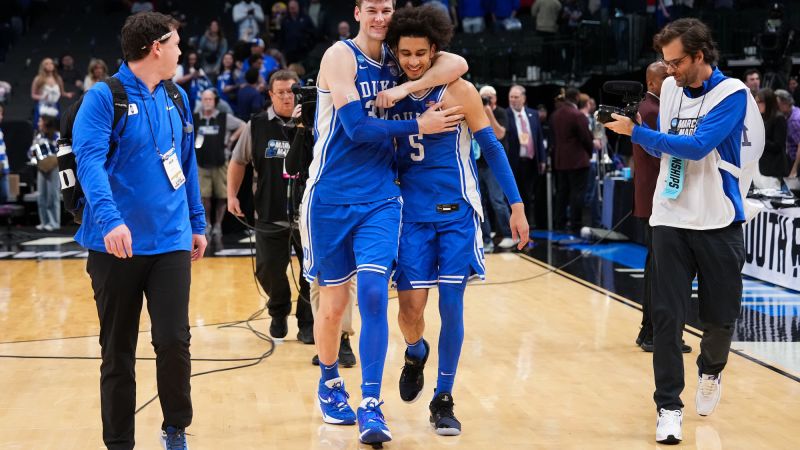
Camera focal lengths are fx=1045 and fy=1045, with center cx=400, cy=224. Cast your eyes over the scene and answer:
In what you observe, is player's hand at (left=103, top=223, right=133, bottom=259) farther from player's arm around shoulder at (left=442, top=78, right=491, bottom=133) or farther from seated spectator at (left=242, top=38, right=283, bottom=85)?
seated spectator at (left=242, top=38, right=283, bottom=85)

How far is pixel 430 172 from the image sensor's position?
462 centimetres

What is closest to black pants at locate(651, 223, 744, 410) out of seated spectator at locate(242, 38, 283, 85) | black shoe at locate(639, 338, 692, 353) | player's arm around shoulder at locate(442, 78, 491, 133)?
player's arm around shoulder at locate(442, 78, 491, 133)

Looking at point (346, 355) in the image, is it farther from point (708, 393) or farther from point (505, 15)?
point (505, 15)

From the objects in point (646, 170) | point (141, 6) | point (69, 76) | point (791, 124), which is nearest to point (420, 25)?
point (646, 170)

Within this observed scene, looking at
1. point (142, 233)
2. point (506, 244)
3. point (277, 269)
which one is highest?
point (142, 233)

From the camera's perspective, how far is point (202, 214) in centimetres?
438

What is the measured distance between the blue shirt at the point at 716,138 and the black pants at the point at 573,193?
28.0ft

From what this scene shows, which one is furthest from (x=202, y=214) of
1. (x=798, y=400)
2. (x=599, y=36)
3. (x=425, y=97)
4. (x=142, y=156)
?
(x=599, y=36)

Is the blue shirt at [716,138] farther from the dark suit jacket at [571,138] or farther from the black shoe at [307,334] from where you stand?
the dark suit jacket at [571,138]

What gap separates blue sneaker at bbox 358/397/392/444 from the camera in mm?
4418

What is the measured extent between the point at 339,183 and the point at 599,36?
41.6 feet

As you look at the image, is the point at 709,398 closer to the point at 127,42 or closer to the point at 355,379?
the point at 355,379

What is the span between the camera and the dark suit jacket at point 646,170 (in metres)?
6.50

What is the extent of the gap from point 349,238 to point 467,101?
805mm
